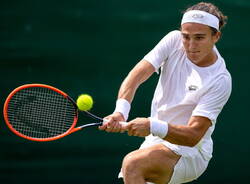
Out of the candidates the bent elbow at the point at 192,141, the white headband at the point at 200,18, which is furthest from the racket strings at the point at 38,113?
the white headband at the point at 200,18

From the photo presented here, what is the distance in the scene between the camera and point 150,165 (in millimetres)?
4316

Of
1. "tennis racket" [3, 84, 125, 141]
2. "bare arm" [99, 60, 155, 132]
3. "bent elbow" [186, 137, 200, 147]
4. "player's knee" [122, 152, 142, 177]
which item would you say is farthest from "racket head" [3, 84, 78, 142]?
"bent elbow" [186, 137, 200, 147]

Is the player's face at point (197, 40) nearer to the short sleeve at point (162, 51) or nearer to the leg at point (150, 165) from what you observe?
the short sleeve at point (162, 51)

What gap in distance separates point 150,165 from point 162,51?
0.79 meters

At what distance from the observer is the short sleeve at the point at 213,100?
425 cm

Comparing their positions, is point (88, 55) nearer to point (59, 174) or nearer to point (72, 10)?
point (72, 10)

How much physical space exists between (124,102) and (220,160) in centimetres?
214

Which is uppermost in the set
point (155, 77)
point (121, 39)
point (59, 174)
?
Answer: point (121, 39)

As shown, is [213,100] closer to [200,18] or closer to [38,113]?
[200,18]

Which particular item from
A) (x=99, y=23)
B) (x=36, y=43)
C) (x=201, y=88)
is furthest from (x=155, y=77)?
(x=201, y=88)

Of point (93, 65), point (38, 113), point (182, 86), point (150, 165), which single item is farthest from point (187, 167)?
point (93, 65)

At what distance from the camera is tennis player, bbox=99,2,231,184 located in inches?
165

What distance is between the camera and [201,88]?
172 inches

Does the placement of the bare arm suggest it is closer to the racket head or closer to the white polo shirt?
the white polo shirt
